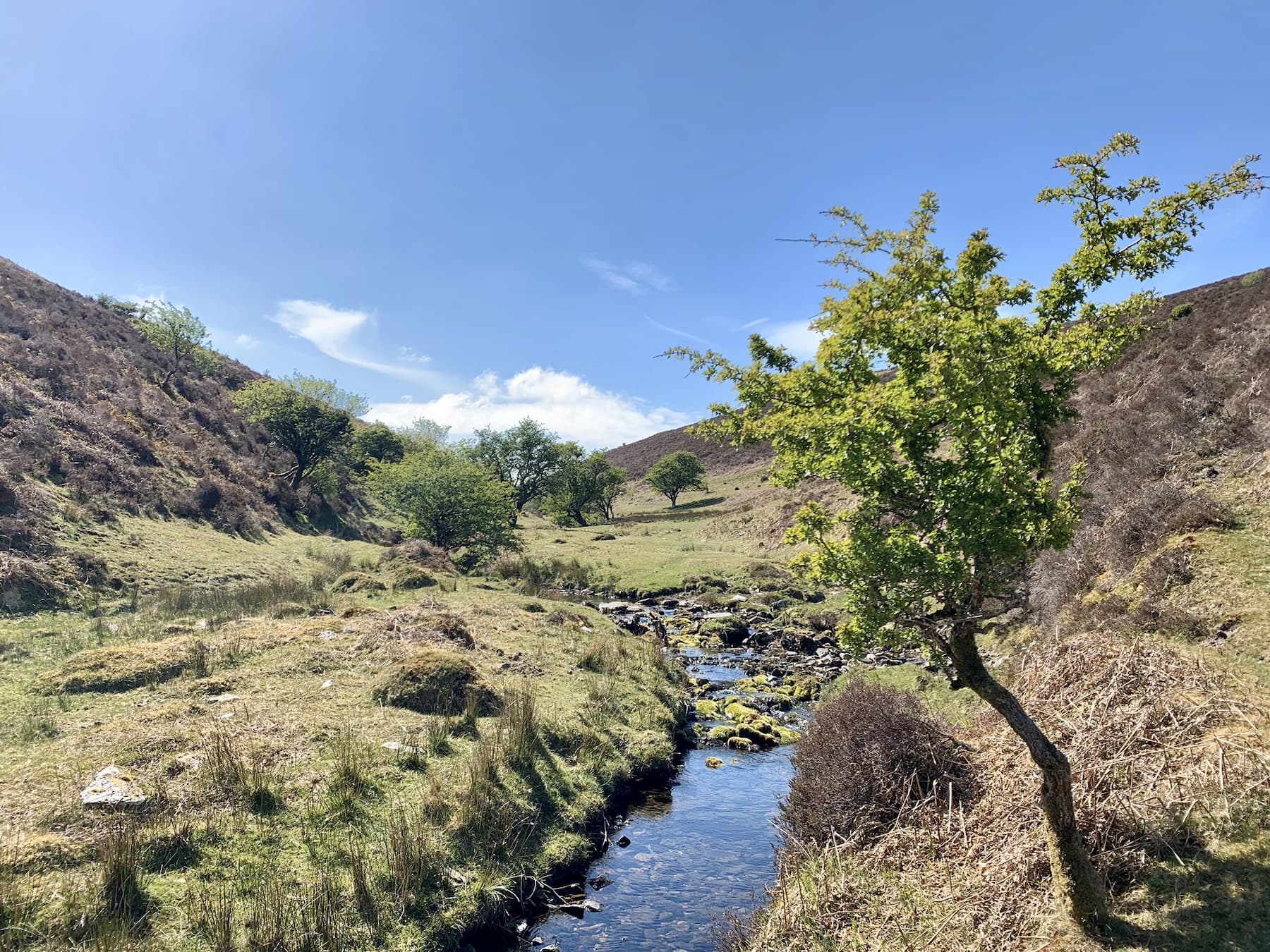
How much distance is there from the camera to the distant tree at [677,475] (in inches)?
4107

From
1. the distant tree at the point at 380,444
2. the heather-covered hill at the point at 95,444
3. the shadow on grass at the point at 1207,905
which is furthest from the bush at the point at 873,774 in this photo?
the distant tree at the point at 380,444

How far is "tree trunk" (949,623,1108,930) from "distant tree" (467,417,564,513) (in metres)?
81.9

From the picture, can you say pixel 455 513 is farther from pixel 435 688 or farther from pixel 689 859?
pixel 689 859

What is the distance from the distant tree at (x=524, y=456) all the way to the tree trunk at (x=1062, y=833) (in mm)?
81919

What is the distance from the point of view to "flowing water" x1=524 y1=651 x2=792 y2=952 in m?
9.47

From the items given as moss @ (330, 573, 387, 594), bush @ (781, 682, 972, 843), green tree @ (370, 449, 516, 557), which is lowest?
bush @ (781, 682, 972, 843)

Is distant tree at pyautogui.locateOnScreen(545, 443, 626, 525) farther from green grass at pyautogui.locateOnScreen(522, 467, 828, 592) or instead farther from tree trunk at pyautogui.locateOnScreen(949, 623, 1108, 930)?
tree trunk at pyautogui.locateOnScreen(949, 623, 1108, 930)

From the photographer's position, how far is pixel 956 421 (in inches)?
253

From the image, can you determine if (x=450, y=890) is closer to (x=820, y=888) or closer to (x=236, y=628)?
(x=820, y=888)

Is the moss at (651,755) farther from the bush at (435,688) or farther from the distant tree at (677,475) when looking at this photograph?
the distant tree at (677,475)

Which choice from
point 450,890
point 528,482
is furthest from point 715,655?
point 528,482

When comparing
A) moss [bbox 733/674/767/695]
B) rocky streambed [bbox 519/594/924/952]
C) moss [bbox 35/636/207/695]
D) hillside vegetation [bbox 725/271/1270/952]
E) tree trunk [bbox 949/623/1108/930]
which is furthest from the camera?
moss [bbox 733/674/767/695]

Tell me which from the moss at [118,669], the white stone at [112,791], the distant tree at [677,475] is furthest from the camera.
Result: the distant tree at [677,475]

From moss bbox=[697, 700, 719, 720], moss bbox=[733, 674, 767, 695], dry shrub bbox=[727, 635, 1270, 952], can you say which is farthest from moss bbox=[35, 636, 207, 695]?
moss bbox=[733, 674, 767, 695]
